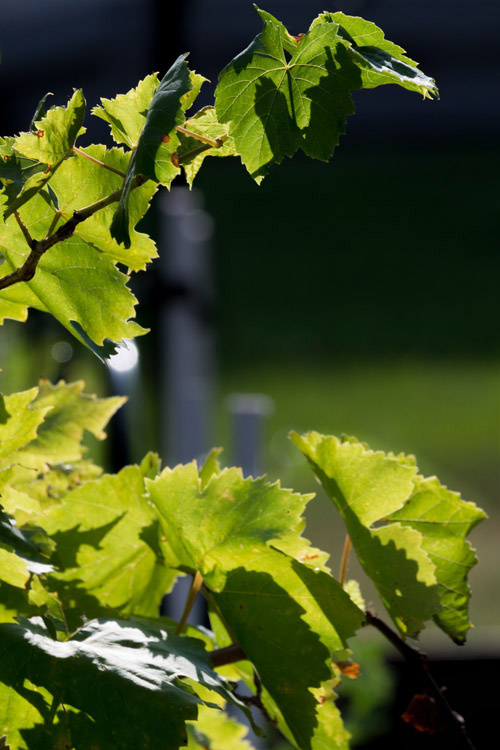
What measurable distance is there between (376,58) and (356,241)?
1109 cm

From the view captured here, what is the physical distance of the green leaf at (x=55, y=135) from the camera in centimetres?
39

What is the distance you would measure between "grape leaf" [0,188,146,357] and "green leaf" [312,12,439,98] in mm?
151

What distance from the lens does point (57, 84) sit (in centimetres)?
918

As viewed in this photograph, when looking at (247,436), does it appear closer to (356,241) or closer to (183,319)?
(183,319)

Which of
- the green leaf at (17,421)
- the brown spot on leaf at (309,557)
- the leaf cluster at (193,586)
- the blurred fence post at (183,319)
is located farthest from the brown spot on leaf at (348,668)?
the blurred fence post at (183,319)

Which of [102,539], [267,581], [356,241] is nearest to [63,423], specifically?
[102,539]

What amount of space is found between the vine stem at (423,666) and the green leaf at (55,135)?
0.30 metres

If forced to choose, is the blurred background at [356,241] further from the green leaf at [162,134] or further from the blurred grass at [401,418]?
the green leaf at [162,134]

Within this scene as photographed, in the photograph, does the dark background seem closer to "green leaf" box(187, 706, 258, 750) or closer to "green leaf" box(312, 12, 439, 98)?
"green leaf" box(187, 706, 258, 750)

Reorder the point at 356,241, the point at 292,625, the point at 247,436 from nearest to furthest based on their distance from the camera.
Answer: the point at 292,625 → the point at 247,436 → the point at 356,241

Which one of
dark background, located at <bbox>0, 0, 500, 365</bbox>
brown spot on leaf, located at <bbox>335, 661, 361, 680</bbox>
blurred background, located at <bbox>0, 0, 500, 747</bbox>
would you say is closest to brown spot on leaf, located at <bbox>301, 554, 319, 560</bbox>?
brown spot on leaf, located at <bbox>335, 661, 361, 680</bbox>

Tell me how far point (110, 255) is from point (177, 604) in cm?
159

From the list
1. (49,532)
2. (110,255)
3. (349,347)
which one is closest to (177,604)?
(49,532)

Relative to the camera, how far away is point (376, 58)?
1.32ft
